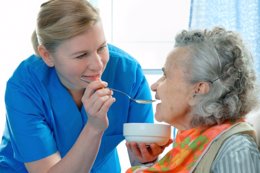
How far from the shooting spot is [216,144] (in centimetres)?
125

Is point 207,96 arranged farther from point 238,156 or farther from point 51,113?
point 51,113

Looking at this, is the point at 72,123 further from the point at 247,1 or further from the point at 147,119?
the point at 247,1

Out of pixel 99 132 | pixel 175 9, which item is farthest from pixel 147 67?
pixel 99 132

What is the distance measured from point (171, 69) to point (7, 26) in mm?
1692

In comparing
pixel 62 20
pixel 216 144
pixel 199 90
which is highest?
pixel 62 20

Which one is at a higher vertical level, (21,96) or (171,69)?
(171,69)

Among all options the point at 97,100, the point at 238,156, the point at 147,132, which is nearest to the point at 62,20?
the point at 97,100

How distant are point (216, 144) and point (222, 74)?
190 mm

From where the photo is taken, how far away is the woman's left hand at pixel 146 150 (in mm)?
1522

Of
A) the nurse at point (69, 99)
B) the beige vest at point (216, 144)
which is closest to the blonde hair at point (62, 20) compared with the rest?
the nurse at point (69, 99)

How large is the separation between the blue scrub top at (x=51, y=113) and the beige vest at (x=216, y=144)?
0.54 metres

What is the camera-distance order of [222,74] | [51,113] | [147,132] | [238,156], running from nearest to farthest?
[238,156], [222,74], [147,132], [51,113]

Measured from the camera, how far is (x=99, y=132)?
1.56 metres

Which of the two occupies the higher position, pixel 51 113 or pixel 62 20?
pixel 62 20
